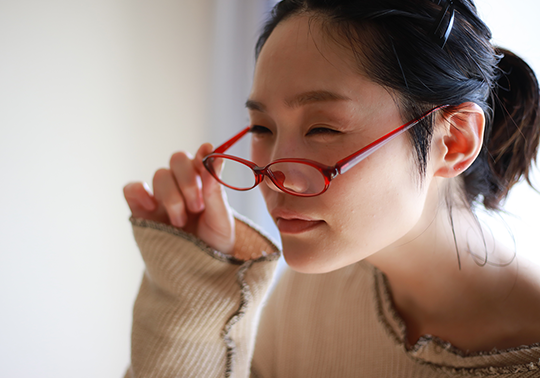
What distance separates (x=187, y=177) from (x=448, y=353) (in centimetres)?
69

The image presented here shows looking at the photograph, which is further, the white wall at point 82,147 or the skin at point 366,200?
the white wall at point 82,147

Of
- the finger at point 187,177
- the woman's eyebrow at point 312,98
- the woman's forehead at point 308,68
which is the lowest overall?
the finger at point 187,177

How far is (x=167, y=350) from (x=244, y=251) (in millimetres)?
297

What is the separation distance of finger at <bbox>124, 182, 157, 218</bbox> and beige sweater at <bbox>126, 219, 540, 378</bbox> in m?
0.04

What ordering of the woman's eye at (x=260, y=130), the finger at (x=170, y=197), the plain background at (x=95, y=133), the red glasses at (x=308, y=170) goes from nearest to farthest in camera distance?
the red glasses at (x=308, y=170) < the woman's eye at (x=260, y=130) < the finger at (x=170, y=197) < the plain background at (x=95, y=133)

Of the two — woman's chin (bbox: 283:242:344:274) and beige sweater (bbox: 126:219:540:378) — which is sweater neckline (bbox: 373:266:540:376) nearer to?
beige sweater (bbox: 126:219:540:378)

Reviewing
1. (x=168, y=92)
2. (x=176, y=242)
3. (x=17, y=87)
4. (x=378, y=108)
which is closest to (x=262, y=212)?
(x=168, y=92)

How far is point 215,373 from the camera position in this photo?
3.05 feet

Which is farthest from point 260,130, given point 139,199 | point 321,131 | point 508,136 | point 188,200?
point 508,136

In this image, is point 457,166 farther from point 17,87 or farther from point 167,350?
point 17,87

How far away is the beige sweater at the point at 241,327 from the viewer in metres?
0.90

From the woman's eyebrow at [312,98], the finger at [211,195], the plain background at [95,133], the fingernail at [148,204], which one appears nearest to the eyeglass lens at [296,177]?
the woman's eyebrow at [312,98]

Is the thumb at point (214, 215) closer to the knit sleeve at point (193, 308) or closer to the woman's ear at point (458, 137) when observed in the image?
the knit sleeve at point (193, 308)

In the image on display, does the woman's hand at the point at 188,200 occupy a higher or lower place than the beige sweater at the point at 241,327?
higher
